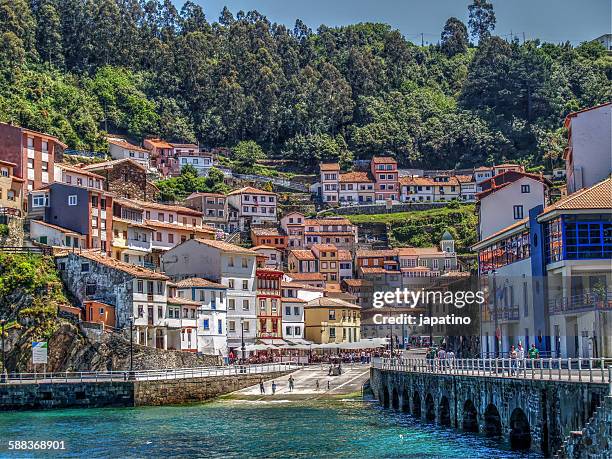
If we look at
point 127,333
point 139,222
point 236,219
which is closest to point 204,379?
point 127,333

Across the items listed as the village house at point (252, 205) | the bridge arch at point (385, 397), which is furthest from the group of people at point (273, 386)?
the village house at point (252, 205)

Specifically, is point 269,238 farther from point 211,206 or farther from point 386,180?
point 386,180

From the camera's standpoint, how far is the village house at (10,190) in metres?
103

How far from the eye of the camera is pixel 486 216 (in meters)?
89.8

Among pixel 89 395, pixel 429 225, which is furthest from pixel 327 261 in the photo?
pixel 89 395


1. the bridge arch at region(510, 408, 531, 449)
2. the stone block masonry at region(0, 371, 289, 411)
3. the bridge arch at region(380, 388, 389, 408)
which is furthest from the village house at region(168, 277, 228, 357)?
the bridge arch at region(510, 408, 531, 449)

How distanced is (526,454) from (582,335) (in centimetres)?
1562

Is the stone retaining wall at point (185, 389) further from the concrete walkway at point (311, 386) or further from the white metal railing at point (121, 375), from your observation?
the concrete walkway at point (311, 386)

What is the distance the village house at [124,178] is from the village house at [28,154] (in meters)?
14.6

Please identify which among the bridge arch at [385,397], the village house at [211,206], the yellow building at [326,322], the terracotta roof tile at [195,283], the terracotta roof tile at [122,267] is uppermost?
the village house at [211,206]

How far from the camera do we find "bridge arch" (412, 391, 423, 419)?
204 feet

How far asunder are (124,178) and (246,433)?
83744mm

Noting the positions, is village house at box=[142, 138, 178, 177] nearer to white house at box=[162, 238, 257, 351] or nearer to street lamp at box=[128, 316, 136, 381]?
white house at box=[162, 238, 257, 351]

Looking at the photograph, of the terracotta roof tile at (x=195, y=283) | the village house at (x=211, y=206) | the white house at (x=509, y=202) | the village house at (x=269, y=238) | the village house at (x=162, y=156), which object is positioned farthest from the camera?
the village house at (x=162, y=156)
